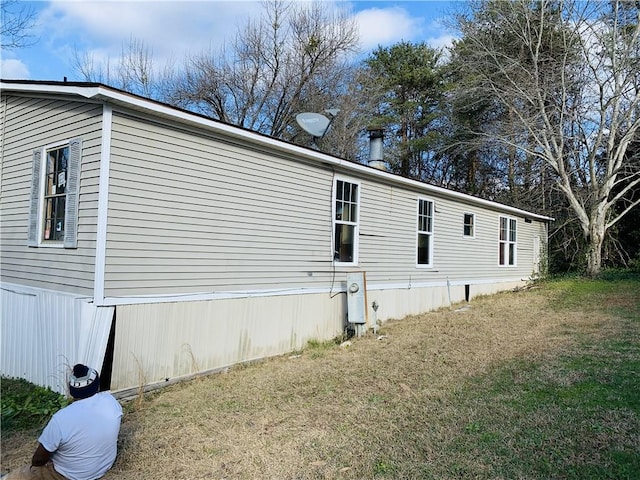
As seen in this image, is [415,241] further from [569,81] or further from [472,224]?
[569,81]

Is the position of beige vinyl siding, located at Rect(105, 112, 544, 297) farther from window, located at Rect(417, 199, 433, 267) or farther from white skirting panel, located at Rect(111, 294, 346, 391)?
window, located at Rect(417, 199, 433, 267)

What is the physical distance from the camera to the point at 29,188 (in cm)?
679

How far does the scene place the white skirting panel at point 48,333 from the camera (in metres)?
5.45

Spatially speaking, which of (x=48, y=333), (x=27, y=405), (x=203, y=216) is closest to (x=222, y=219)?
(x=203, y=216)

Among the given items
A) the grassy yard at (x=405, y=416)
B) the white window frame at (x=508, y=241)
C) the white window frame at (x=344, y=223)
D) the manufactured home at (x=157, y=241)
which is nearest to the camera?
the grassy yard at (x=405, y=416)

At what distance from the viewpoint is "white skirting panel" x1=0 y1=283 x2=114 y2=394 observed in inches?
214

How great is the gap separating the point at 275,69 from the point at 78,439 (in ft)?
71.4

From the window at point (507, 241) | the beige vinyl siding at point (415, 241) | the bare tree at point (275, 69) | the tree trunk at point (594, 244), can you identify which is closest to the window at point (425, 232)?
the beige vinyl siding at point (415, 241)

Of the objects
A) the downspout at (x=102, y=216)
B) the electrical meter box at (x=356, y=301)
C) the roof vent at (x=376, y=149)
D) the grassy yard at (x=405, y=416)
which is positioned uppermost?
the roof vent at (x=376, y=149)

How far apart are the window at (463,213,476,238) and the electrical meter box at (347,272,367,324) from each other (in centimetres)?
592

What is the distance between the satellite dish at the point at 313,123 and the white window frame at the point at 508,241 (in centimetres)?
842

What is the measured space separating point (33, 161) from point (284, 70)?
1772cm

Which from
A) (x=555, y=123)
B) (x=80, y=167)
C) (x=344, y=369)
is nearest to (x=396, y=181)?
(x=344, y=369)

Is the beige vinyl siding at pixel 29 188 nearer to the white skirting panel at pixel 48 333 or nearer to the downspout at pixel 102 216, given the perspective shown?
the downspout at pixel 102 216
